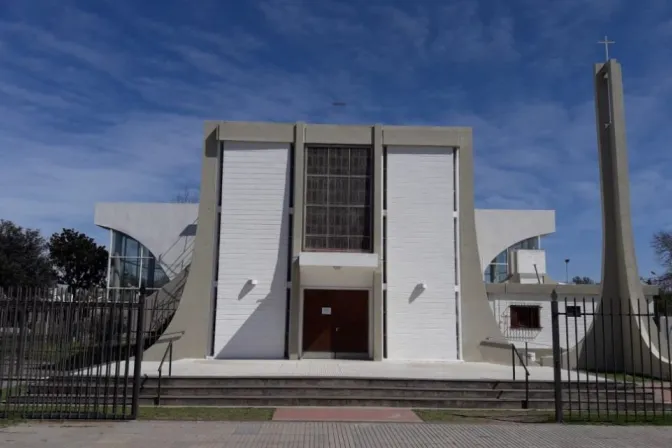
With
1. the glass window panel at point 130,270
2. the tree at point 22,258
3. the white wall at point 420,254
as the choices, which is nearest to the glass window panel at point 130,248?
the glass window panel at point 130,270

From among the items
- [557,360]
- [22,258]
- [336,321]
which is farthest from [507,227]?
[22,258]

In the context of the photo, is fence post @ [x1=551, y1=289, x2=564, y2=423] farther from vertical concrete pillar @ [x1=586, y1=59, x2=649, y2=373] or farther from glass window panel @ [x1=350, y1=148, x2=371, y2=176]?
glass window panel @ [x1=350, y1=148, x2=371, y2=176]

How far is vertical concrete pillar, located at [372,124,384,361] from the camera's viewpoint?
62.2ft

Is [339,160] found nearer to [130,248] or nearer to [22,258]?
[130,248]

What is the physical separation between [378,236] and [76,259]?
39.4m

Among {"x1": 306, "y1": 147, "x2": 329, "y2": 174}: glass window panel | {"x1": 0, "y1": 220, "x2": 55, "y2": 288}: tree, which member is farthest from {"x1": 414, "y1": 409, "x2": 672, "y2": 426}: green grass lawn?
{"x1": 0, "y1": 220, "x2": 55, "y2": 288}: tree

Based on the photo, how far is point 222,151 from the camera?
2019cm

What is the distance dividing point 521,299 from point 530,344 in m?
1.79

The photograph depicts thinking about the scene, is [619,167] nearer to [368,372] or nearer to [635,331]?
[635,331]

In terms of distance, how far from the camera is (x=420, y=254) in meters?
19.8

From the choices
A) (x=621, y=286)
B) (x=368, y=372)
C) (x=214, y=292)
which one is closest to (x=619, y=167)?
(x=621, y=286)

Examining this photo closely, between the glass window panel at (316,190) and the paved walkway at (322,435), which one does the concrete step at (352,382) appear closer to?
the paved walkway at (322,435)

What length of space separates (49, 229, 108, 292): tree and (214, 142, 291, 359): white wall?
3450 cm

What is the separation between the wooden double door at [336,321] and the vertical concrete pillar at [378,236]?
0.62 m
